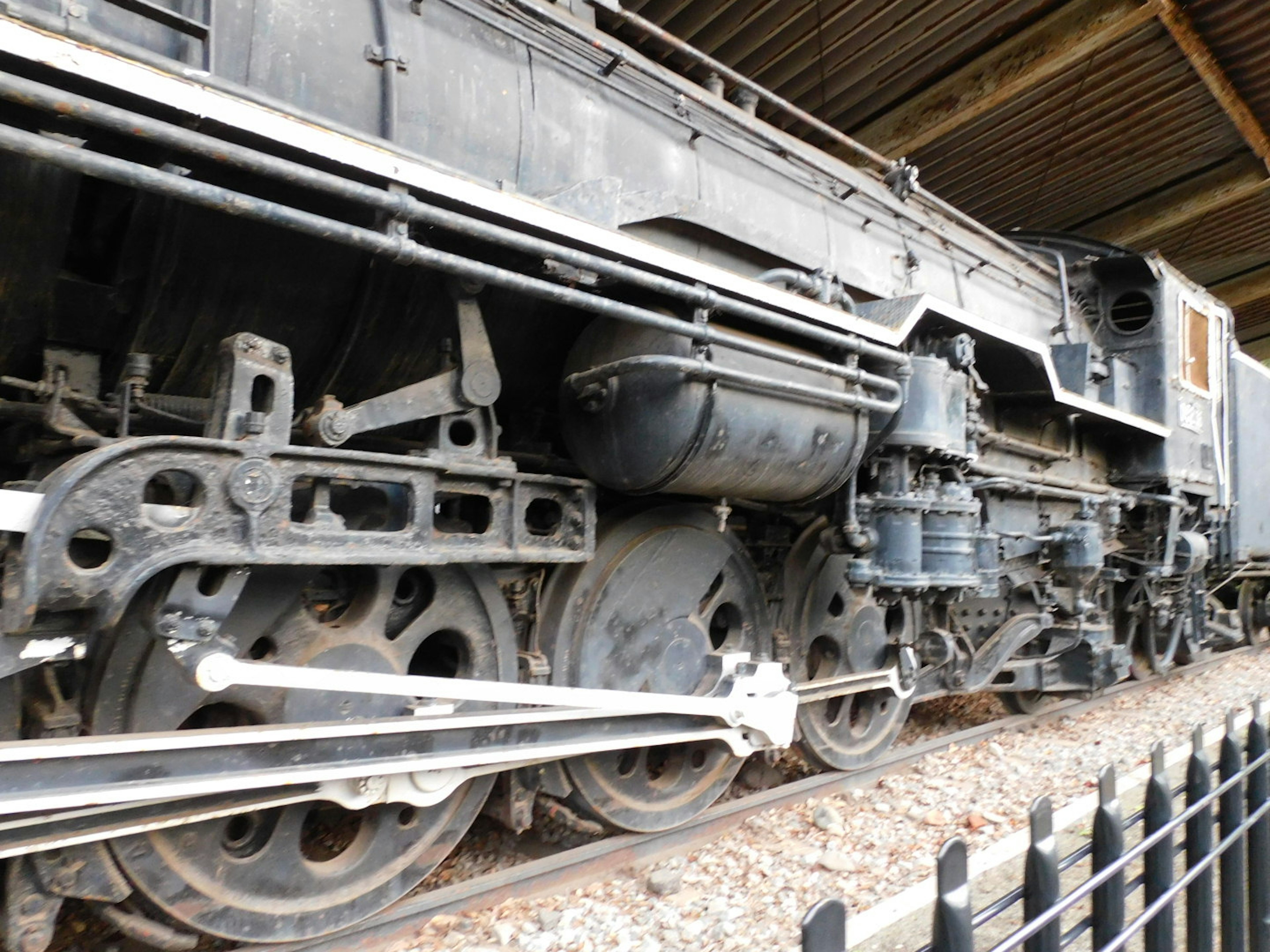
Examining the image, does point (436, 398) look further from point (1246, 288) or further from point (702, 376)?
point (1246, 288)

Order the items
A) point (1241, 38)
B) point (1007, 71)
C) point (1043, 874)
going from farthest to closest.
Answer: point (1007, 71) → point (1241, 38) → point (1043, 874)

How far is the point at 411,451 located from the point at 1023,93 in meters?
7.14

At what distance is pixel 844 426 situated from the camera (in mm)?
2709

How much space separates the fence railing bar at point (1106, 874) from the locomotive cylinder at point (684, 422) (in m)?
1.33

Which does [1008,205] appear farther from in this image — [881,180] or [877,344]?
[877,344]

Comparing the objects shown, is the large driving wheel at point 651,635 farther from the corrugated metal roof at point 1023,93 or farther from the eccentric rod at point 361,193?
the corrugated metal roof at point 1023,93

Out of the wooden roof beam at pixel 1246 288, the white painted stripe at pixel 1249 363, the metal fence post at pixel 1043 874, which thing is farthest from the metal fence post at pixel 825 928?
the wooden roof beam at pixel 1246 288

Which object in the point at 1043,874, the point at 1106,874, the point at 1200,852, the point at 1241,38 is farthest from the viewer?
the point at 1241,38

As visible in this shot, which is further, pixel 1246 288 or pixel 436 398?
pixel 1246 288

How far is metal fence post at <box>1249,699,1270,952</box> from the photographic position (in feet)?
6.57

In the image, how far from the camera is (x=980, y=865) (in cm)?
264

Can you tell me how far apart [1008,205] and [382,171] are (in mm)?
9431

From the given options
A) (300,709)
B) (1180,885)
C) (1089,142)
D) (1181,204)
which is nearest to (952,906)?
(1180,885)

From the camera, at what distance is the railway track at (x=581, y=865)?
2086mm
